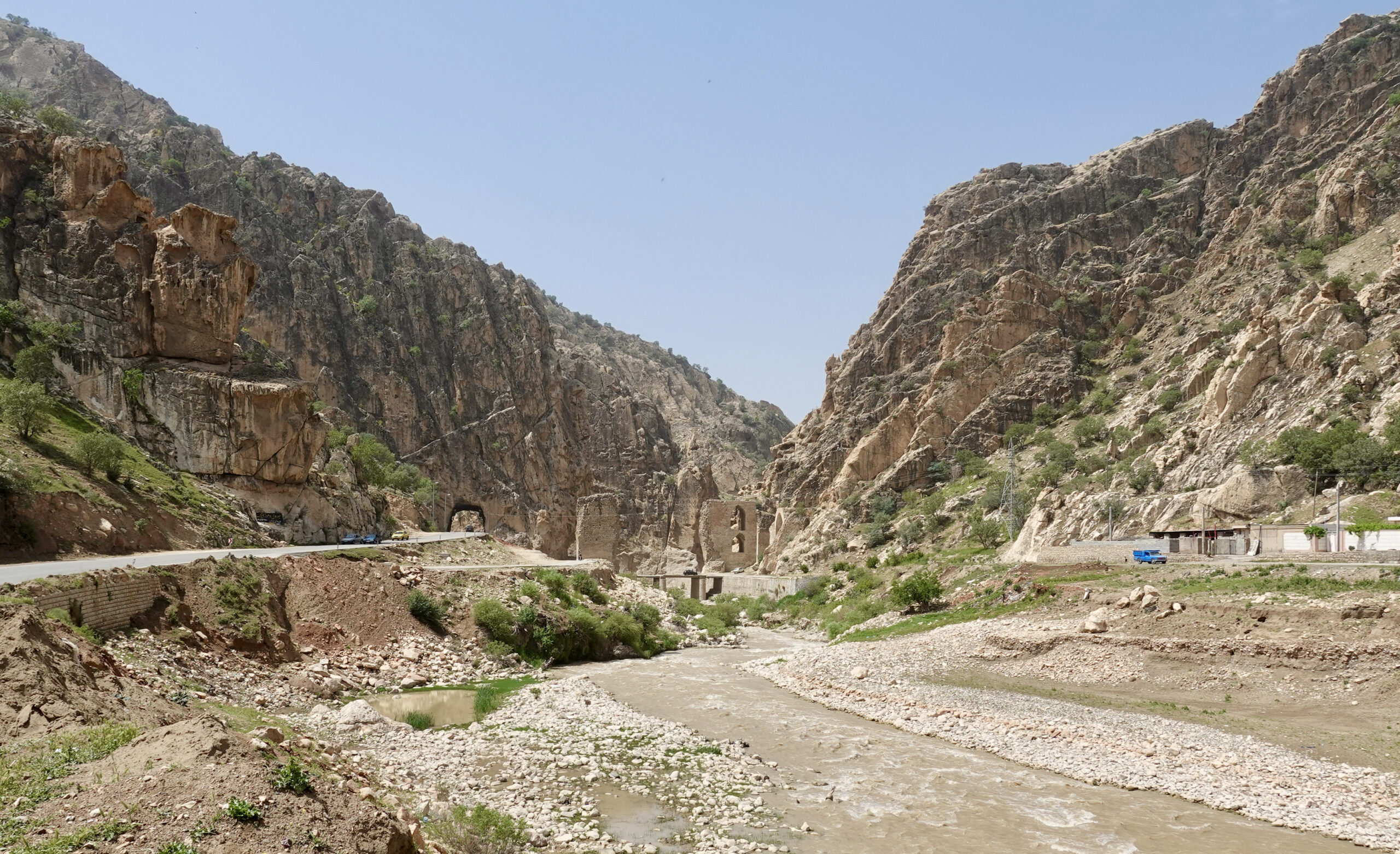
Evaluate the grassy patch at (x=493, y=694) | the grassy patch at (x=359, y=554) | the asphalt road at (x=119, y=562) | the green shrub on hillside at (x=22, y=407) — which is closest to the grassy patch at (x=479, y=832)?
the grassy patch at (x=493, y=694)

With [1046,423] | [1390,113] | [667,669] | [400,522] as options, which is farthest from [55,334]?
[1390,113]

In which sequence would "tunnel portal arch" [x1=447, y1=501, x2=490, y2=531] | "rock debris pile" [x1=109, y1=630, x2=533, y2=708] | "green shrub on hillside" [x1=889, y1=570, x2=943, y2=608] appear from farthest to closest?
"tunnel portal arch" [x1=447, y1=501, x2=490, y2=531] → "green shrub on hillside" [x1=889, y1=570, x2=943, y2=608] → "rock debris pile" [x1=109, y1=630, x2=533, y2=708]

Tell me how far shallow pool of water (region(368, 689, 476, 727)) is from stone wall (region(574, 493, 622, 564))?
76250 millimetres

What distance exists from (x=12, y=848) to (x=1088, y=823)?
1776cm

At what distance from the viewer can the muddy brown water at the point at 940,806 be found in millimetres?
16125

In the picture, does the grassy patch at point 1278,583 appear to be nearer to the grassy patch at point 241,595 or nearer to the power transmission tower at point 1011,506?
the power transmission tower at point 1011,506

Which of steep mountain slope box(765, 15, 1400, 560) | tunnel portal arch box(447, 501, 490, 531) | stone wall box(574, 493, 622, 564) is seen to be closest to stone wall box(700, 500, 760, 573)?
steep mountain slope box(765, 15, 1400, 560)

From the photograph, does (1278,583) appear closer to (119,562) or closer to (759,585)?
(119,562)

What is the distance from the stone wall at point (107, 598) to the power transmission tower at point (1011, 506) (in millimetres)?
49796

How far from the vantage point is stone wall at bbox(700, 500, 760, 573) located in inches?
4085

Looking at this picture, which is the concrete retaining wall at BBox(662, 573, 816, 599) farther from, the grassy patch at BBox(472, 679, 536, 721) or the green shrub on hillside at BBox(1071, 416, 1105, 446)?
the grassy patch at BBox(472, 679, 536, 721)

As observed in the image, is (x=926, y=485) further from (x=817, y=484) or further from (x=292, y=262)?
(x=292, y=262)

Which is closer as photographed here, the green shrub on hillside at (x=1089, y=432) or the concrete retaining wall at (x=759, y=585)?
the concrete retaining wall at (x=759, y=585)

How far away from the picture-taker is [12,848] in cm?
816
